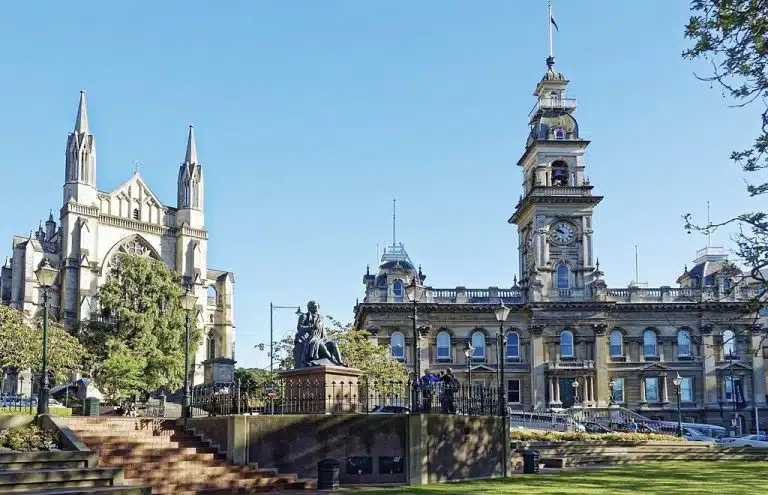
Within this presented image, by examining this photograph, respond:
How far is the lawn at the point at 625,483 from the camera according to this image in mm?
19656

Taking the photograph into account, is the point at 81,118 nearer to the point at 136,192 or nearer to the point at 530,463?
the point at 136,192

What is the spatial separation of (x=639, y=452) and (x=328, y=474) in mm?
17071

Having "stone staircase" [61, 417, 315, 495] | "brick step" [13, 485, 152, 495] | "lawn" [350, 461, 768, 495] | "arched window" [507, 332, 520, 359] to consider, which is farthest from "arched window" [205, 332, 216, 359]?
"brick step" [13, 485, 152, 495]

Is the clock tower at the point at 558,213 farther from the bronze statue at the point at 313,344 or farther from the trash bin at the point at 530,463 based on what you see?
the bronze statue at the point at 313,344

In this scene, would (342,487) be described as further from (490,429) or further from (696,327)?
(696,327)

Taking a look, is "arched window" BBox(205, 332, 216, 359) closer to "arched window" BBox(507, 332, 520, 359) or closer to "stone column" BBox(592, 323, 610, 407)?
"arched window" BBox(507, 332, 520, 359)

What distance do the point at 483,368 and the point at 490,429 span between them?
44.5 meters

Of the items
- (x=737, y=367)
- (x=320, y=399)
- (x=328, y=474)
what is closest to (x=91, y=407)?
(x=320, y=399)

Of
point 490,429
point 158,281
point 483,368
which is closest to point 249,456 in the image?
point 490,429

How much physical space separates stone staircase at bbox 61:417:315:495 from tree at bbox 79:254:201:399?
33.3 metres

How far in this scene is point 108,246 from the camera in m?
73.0

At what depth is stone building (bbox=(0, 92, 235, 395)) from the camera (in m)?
69.6

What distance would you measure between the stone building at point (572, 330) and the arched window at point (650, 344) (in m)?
0.08

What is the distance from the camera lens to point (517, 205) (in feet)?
245
